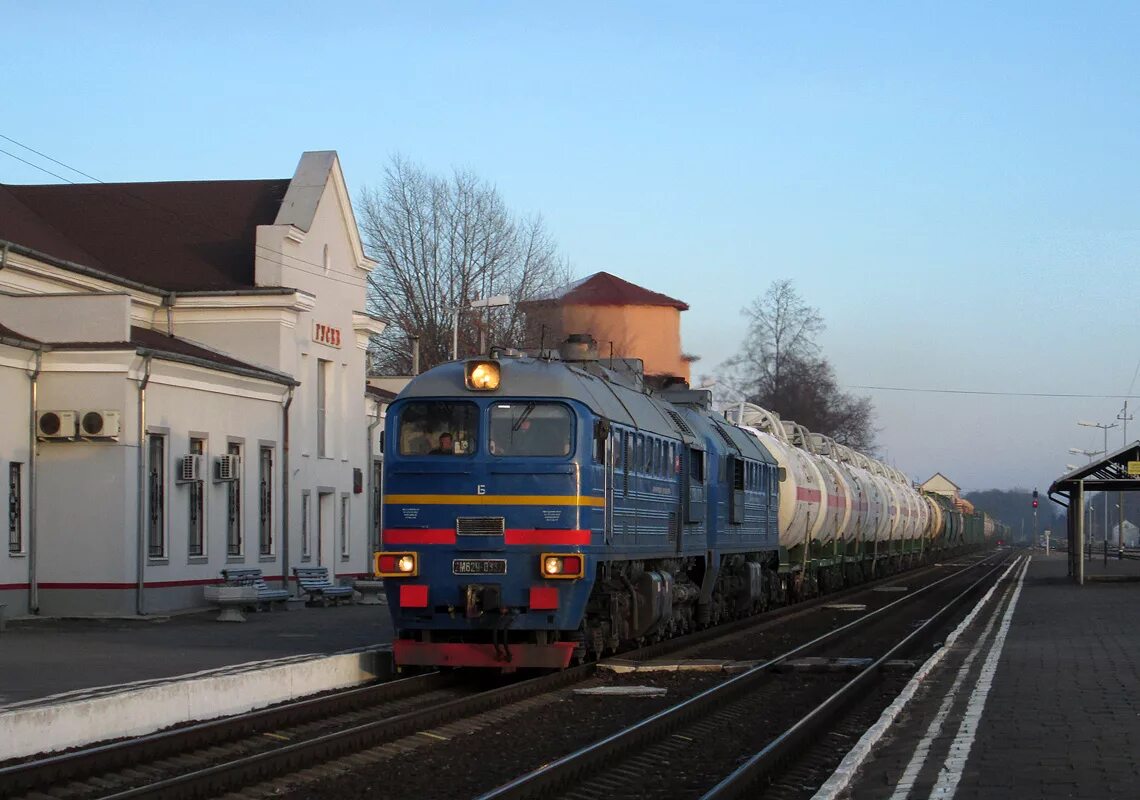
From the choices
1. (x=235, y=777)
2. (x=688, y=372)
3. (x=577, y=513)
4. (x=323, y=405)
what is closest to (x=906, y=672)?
(x=577, y=513)

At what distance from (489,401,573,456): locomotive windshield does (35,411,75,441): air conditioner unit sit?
12035mm

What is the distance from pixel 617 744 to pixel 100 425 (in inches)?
637

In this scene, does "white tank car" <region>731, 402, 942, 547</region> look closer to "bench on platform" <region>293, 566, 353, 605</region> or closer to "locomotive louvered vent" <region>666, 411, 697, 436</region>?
"locomotive louvered vent" <region>666, 411, 697, 436</region>

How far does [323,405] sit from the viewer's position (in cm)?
3509

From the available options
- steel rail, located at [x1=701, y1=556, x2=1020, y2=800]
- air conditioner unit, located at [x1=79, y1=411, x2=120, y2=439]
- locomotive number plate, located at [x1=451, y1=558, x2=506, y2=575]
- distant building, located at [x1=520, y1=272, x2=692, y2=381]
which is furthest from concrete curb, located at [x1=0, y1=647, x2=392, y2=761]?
distant building, located at [x1=520, y1=272, x2=692, y2=381]

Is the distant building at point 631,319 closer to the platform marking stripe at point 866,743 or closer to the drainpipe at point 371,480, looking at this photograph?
the drainpipe at point 371,480

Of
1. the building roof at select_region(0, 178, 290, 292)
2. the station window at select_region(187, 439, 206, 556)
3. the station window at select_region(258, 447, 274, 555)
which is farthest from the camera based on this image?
the building roof at select_region(0, 178, 290, 292)

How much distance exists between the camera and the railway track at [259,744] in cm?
962

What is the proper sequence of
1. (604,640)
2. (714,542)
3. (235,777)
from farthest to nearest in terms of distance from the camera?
(714,542), (604,640), (235,777)

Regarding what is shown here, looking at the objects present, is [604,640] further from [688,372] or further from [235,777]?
[688,372]

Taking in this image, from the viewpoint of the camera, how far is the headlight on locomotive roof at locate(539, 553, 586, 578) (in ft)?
49.6

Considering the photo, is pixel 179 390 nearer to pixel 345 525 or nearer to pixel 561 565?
pixel 345 525

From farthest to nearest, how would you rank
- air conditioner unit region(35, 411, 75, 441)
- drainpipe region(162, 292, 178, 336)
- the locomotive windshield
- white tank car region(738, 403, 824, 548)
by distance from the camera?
drainpipe region(162, 292, 178, 336), white tank car region(738, 403, 824, 548), air conditioner unit region(35, 411, 75, 441), the locomotive windshield

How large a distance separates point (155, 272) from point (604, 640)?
65.0 feet
